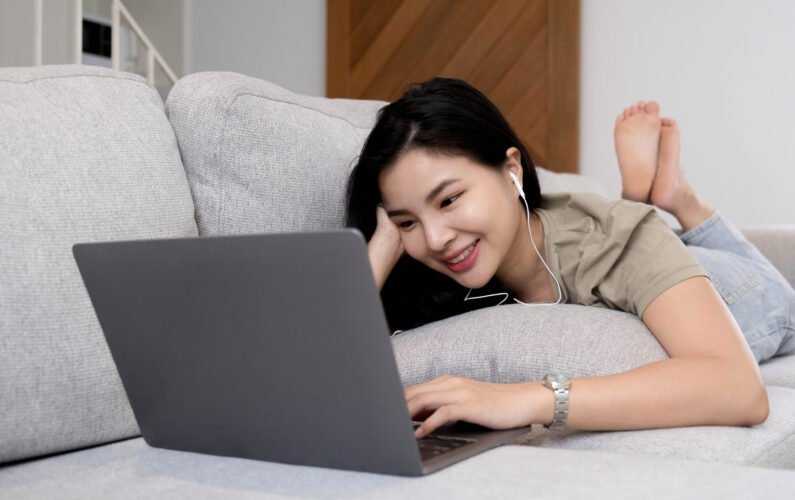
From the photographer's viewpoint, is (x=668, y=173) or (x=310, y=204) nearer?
(x=310, y=204)

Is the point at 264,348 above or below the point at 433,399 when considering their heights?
above

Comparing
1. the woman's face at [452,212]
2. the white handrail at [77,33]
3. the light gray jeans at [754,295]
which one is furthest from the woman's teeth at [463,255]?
the white handrail at [77,33]

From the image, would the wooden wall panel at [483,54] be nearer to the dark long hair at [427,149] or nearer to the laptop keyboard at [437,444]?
the dark long hair at [427,149]

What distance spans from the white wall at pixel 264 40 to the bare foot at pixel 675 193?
236 centimetres

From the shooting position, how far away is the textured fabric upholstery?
0.73 m

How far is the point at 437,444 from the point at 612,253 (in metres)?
0.60

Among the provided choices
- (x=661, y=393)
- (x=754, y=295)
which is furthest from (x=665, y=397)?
(x=754, y=295)

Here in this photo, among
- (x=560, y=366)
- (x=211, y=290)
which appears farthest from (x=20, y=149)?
(x=560, y=366)

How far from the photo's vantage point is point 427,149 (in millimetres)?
1477

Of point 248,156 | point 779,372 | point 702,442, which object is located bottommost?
point 779,372

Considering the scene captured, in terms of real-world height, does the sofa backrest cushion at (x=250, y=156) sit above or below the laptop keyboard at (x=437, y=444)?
above

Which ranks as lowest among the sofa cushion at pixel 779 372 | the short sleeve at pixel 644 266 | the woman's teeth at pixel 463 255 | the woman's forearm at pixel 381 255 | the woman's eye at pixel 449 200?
the sofa cushion at pixel 779 372

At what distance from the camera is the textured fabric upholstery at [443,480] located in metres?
0.73

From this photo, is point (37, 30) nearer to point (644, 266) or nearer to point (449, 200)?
point (449, 200)
